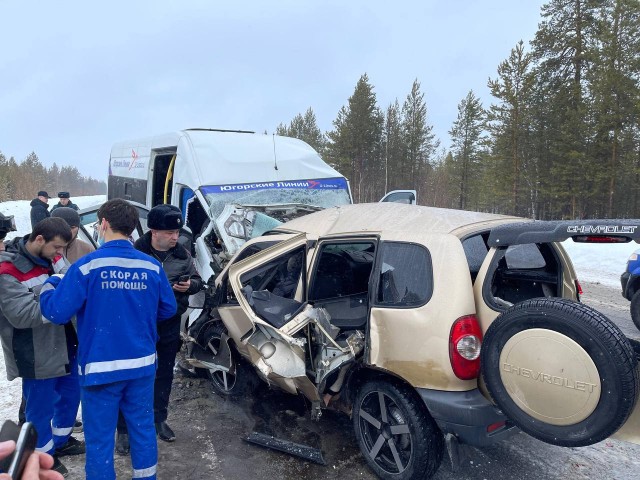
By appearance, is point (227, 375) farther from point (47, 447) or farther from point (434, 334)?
point (434, 334)

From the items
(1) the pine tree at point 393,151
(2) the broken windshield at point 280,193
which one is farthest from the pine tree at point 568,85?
(2) the broken windshield at point 280,193

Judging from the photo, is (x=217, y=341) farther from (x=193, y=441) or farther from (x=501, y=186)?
(x=501, y=186)

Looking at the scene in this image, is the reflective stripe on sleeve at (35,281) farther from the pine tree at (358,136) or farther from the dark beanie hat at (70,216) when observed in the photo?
the pine tree at (358,136)

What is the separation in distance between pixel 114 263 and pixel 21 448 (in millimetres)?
1591

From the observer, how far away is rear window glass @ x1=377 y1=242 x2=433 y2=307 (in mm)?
2736

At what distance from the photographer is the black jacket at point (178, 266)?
3.66 m

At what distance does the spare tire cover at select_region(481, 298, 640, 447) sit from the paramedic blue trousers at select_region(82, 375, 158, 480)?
1.98 meters

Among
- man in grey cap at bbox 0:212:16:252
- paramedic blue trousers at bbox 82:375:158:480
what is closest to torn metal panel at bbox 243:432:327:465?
paramedic blue trousers at bbox 82:375:158:480

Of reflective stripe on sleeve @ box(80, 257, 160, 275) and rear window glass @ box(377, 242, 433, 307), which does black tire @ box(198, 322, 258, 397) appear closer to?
reflective stripe on sleeve @ box(80, 257, 160, 275)

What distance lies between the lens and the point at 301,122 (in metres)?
50.8

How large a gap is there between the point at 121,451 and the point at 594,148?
2547cm

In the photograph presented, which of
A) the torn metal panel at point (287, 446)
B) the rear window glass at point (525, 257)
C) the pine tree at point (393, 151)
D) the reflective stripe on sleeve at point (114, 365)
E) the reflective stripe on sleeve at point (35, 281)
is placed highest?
the pine tree at point (393, 151)

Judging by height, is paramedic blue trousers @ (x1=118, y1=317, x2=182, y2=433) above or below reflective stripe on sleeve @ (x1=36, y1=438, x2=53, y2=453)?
above

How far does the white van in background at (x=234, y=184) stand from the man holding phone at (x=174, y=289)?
1.25 metres
